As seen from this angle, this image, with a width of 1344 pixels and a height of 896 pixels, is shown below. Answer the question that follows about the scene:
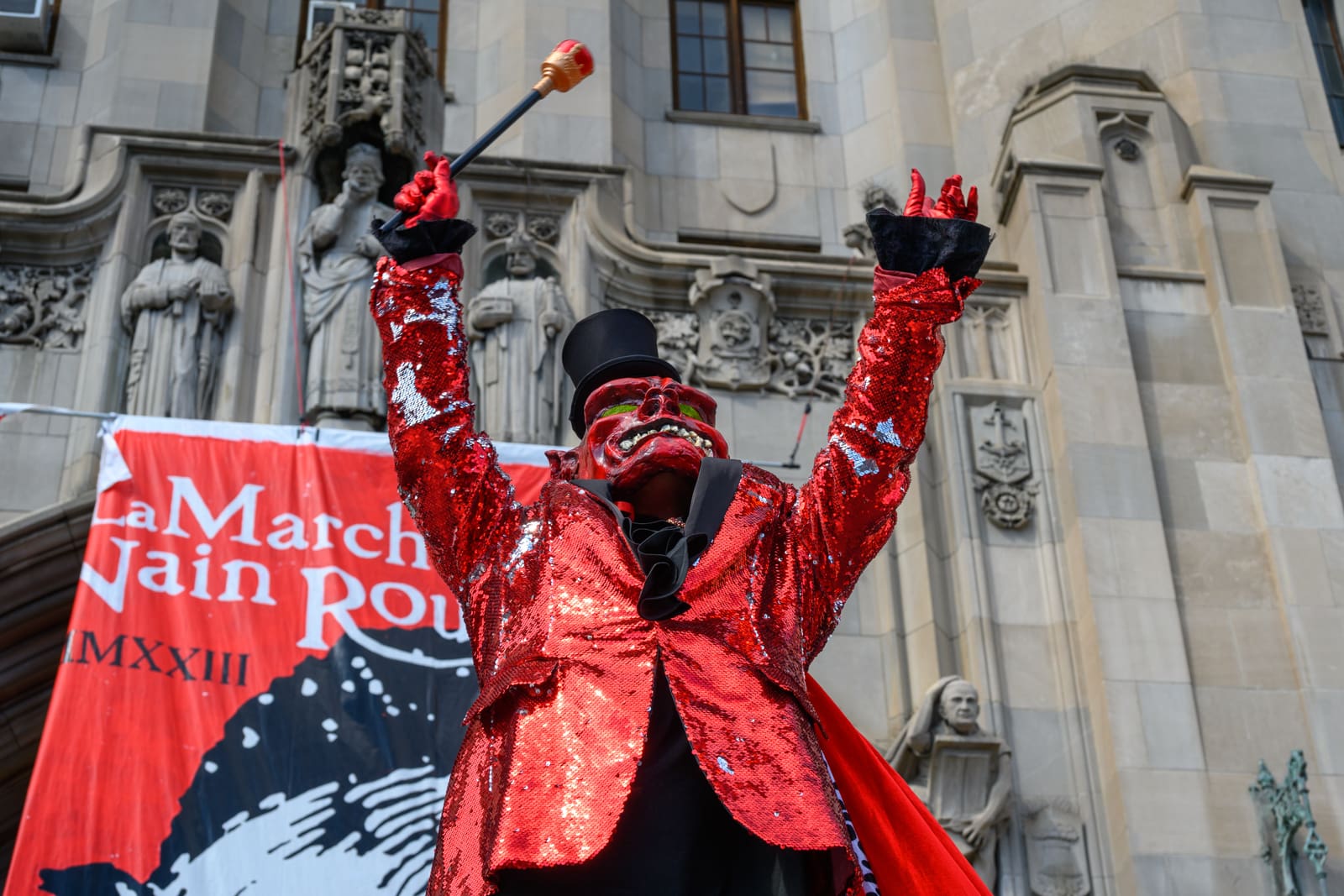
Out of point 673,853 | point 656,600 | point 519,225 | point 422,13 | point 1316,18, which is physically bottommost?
point 673,853

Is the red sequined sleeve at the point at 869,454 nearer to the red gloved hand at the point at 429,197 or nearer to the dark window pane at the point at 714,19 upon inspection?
the red gloved hand at the point at 429,197

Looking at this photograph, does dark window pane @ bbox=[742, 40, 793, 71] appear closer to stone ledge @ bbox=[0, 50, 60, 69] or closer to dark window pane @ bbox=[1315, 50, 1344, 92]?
dark window pane @ bbox=[1315, 50, 1344, 92]

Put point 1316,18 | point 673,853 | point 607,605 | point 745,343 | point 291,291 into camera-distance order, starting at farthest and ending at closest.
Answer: point 1316,18 → point 745,343 → point 291,291 → point 607,605 → point 673,853

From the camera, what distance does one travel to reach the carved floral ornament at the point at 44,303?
10414mm

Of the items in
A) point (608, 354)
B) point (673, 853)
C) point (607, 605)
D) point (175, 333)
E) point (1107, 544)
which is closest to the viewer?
point (673, 853)

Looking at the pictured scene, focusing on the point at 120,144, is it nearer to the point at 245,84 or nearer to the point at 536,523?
the point at 245,84

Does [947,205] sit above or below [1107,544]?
below

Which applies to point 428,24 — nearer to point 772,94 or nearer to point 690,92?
point 690,92

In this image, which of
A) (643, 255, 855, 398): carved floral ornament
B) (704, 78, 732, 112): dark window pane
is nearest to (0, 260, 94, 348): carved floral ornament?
(643, 255, 855, 398): carved floral ornament

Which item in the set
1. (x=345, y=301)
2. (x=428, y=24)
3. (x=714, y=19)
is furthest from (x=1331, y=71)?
(x=345, y=301)

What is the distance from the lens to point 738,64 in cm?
1338

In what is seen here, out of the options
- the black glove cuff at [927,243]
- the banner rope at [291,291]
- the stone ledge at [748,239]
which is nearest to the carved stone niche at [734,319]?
the stone ledge at [748,239]

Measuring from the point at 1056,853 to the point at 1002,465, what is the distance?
7.42 ft

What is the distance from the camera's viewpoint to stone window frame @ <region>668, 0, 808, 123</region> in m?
13.0
